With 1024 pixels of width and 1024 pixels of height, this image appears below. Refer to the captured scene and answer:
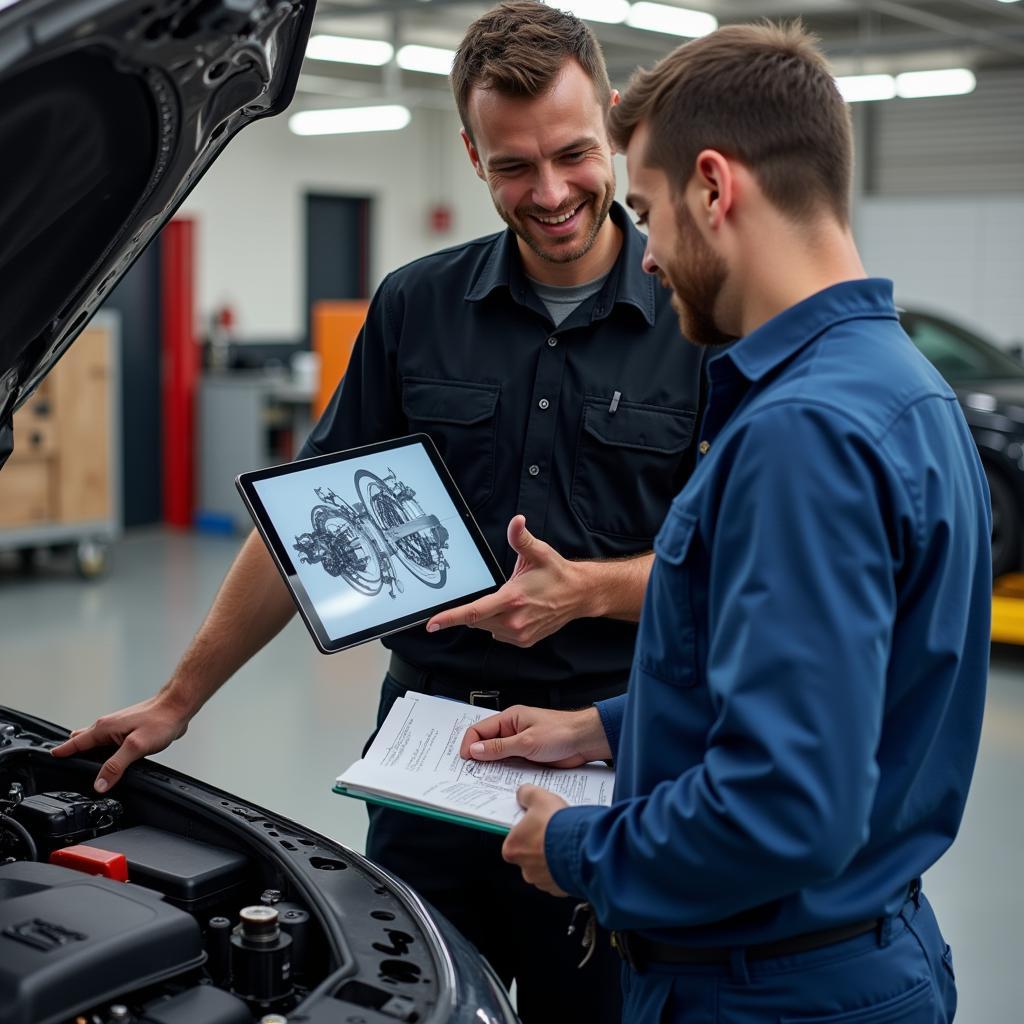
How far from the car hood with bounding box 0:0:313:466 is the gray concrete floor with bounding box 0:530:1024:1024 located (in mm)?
2282

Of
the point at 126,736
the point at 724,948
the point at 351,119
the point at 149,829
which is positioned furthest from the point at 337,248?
the point at 724,948

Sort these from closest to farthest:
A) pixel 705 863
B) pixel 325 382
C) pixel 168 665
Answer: pixel 705 863 → pixel 168 665 → pixel 325 382

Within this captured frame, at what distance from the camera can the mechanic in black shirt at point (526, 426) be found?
65.9 inches

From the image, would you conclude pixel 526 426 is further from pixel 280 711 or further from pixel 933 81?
pixel 933 81

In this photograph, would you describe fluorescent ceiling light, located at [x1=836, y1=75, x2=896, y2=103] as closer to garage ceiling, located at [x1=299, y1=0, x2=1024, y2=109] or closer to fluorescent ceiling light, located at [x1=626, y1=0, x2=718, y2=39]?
garage ceiling, located at [x1=299, y1=0, x2=1024, y2=109]

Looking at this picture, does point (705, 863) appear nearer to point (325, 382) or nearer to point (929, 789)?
point (929, 789)

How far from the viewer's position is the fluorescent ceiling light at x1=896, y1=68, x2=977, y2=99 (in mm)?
8570

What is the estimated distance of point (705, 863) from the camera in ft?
3.22

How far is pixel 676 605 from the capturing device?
42.8 inches

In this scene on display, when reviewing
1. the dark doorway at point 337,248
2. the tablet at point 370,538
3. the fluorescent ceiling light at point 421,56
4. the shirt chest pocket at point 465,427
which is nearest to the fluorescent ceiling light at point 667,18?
the fluorescent ceiling light at point 421,56

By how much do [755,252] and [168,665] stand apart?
4.50 m

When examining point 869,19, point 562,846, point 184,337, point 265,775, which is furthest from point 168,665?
point 869,19

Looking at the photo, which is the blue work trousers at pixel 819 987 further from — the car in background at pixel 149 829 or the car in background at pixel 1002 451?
the car in background at pixel 1002 451

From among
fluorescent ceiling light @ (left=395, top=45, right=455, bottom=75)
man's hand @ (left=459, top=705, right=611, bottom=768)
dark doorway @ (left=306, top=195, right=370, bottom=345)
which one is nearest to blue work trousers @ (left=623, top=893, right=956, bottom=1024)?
man's hand @ (left=459, top=705, right=611, bottom=768)
